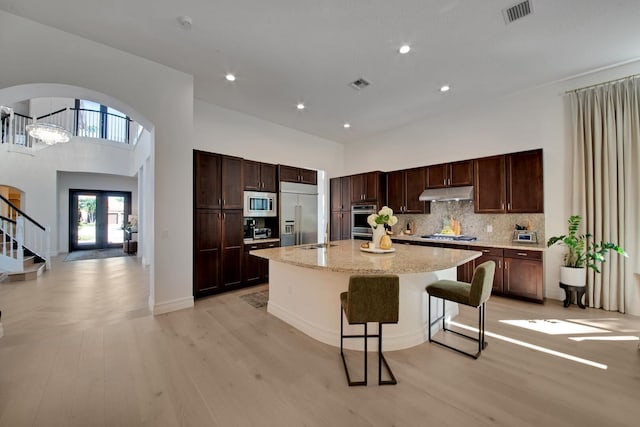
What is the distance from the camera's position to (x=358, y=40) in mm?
2875

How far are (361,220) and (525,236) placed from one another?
2.99 m

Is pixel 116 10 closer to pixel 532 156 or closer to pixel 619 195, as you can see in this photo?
pixel 532 156

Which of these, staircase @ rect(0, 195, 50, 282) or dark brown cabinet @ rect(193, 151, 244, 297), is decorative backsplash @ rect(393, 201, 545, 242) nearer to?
dark brown cabinet @ rect(193, 151, 244, 297)

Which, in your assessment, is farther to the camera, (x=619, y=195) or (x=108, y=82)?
(x=619, y=195)

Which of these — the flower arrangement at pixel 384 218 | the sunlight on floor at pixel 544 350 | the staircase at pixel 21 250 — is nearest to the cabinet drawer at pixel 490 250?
the sunlight on floor at pixel 544 350

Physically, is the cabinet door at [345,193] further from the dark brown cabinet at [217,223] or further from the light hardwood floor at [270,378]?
the light hardwood floor at [270,378]

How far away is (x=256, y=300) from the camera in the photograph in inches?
153

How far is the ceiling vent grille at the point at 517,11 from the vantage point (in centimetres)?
235

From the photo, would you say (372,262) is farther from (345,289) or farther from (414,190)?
(414,190)

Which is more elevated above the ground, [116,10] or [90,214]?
[116,10]

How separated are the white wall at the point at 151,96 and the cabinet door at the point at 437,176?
425 cm

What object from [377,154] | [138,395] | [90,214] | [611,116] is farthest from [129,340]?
[90,214]

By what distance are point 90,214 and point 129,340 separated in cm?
928

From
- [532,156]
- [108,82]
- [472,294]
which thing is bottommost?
[472,294]
